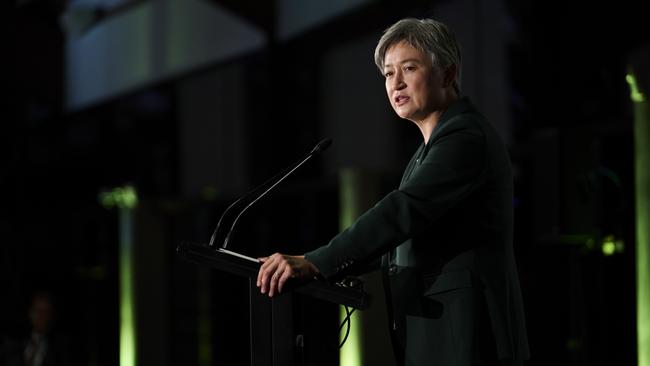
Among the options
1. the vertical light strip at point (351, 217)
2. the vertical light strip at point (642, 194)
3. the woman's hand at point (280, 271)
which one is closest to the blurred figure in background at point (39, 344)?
the vertical light strip at point (351, 217)

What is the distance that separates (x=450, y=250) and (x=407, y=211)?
145 millimetres

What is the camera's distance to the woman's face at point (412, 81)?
1.89 meters

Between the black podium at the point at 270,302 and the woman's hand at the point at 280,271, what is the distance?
0.03m

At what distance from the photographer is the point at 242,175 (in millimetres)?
7117

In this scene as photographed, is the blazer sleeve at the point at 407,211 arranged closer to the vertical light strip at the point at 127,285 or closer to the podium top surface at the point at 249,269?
the podium top surface at the point at 249,269

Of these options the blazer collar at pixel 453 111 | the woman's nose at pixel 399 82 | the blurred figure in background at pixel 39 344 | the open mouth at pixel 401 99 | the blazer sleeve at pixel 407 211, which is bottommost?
the blurred figure in background at pixel 39 344

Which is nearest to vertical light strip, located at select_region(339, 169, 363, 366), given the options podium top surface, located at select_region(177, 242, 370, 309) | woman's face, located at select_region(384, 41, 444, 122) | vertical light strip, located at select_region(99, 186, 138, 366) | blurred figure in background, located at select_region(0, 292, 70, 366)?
blurred figure in background, located at select_region(0, 292, 70, 366)

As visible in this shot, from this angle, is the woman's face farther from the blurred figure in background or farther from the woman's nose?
the blurred figure in background

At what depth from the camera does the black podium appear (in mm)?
1753

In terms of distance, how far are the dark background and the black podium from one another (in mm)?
1474

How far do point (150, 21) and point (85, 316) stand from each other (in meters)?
2.83

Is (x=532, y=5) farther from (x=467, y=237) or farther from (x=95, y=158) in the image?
(x=95, y=158)

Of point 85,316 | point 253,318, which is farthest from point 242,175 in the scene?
point 253,318

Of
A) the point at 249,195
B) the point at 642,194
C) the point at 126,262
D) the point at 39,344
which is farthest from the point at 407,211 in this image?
the point at 126,262
